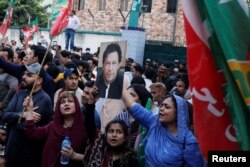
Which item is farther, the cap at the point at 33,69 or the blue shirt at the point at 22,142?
the cap at the point at 33,69

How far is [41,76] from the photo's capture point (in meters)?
5.19

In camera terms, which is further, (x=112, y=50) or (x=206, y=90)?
(x=112, y=50)

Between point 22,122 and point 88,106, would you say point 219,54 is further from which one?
point 22,122

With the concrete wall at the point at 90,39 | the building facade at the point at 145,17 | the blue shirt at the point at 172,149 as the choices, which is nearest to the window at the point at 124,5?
the building facade at the point at 145,17

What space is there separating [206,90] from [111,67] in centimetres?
151

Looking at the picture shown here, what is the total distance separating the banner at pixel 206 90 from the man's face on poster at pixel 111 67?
1408 millimetres

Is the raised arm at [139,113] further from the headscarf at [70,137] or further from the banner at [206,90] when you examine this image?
the banner at [206,90]

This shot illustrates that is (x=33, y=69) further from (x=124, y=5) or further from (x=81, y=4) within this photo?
(x=81, y=4)

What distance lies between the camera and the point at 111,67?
3.94 meters

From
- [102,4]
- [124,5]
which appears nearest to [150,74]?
[124,5]

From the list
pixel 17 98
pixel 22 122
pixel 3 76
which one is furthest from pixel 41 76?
pixel 3 76

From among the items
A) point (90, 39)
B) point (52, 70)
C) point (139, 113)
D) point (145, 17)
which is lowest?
point (139, 113)

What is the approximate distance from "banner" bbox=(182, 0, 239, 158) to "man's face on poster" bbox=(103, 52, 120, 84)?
1.41 meters

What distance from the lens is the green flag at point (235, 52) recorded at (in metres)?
2.41
